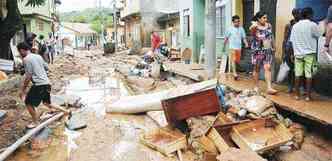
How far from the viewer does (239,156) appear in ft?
15.5

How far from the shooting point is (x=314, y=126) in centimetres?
557

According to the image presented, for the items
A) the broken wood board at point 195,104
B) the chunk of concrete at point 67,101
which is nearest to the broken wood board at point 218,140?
the broken wood board at point 195,104

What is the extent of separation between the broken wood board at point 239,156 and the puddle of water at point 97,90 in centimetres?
501

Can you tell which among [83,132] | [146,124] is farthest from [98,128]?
[146,124]

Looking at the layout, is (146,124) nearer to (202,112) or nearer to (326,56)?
(202,112)

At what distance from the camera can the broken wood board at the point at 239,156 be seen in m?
4.64

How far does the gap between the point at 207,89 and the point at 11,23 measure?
9699 millimetres

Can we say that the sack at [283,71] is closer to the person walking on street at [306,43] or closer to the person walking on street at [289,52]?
the person walking on street at [289,52]

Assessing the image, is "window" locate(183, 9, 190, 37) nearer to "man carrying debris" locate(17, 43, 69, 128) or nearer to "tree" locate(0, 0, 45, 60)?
"tree" locate(0, 0, 45, 60)

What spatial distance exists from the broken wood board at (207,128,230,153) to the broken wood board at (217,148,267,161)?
43 centimetres

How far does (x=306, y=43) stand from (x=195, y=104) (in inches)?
84.8

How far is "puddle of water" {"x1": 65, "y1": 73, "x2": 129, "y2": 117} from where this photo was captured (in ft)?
34.3

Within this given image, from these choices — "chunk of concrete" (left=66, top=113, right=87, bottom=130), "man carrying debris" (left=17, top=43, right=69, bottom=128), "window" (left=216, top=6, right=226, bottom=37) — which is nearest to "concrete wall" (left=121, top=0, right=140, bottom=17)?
"window" (left=216, top=6, right=226, bottom=37)

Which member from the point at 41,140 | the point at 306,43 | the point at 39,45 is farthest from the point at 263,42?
the point at 39,45
